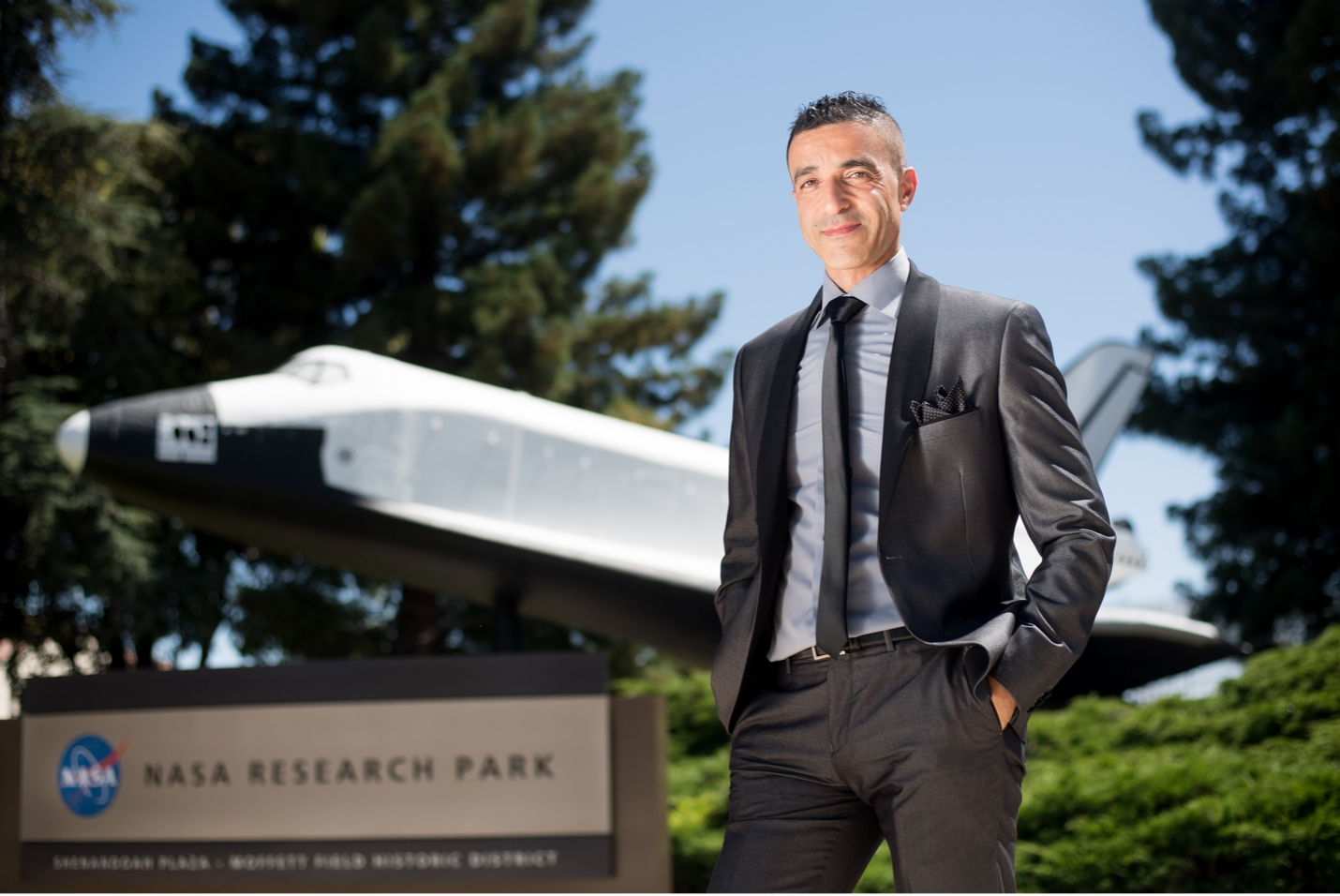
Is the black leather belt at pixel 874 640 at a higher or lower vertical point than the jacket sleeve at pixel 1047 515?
lower

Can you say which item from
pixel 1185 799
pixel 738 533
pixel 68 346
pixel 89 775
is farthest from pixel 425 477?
pixel 68 346

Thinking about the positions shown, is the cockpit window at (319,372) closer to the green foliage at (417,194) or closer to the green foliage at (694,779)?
the green foliage at (694,779)

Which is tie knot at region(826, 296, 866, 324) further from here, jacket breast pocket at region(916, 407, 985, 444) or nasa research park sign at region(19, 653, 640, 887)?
nasa research park sign at region(19, 653, 640, 887)

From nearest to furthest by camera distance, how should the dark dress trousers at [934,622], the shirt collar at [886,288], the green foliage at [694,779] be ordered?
the dark dress trousers at [934,622], the shirt collar at [886,288], the green foliage at [694,779]

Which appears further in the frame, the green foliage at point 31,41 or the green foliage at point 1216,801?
the green foliage at point 31,41

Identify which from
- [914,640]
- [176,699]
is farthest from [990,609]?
[176,699]

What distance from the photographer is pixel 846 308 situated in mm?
2039

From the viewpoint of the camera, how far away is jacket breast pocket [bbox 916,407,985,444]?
6.07ft

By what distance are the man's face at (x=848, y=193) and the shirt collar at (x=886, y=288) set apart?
0.02 m

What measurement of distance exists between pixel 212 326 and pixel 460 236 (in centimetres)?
431

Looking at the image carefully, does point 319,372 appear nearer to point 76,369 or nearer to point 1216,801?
point 1216,801

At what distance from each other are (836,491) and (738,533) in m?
0.23

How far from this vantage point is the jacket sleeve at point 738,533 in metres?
2.00

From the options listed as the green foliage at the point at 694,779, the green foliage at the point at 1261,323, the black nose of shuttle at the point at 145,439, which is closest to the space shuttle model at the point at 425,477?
the black nose of shuttle at the point at 145,439
